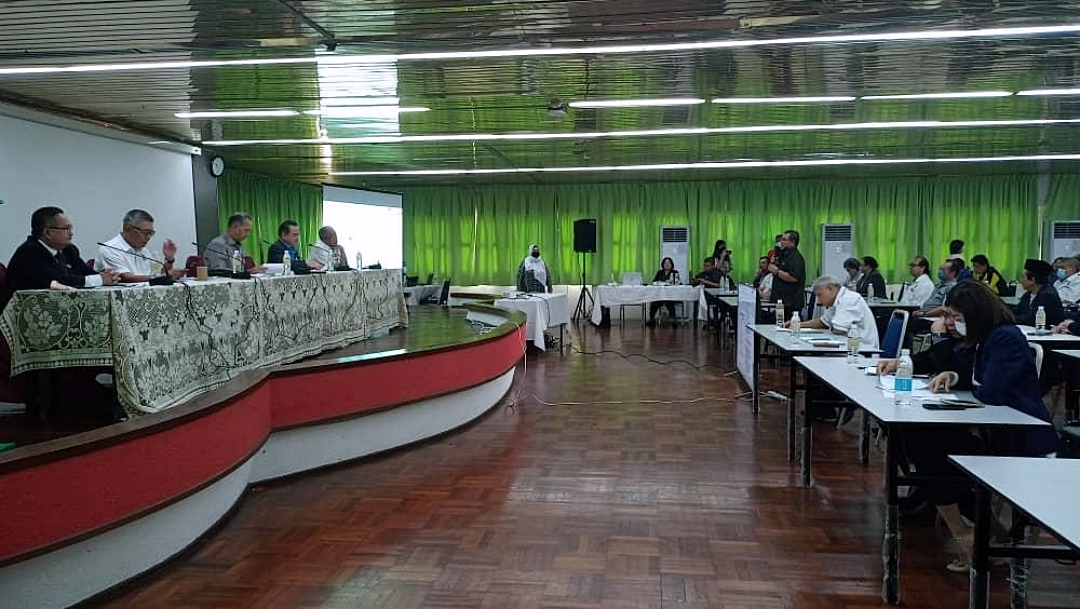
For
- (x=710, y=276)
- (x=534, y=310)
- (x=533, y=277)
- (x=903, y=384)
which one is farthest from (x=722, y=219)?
(x=903, y=384)

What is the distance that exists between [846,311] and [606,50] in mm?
2637

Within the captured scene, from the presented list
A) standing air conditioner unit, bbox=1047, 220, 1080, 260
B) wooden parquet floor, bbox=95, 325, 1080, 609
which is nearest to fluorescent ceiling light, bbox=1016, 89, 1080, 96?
wooden parquet floor, bbox=95, 325, 1080, 609

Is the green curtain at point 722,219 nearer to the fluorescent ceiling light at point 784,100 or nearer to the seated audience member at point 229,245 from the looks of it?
the fluorescent ceiling light at point 784,100

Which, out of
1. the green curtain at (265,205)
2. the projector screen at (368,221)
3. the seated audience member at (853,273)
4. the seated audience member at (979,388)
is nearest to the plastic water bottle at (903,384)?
the seated audience member at (979,388)

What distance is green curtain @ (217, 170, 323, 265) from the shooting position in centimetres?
1158

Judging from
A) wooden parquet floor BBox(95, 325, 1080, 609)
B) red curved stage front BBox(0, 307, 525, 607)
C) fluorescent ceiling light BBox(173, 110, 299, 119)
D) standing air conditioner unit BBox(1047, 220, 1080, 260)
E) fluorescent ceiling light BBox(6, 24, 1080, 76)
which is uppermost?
fluorescent ceiling light BBox(173, 110, 299, 119)

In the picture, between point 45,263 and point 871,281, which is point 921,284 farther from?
point 45,263

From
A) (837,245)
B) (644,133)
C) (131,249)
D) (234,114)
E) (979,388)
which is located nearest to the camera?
(979,388)

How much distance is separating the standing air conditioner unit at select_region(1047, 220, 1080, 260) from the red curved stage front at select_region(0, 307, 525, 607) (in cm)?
1254

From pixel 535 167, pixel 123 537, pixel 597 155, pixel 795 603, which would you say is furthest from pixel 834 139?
pixel 123 537

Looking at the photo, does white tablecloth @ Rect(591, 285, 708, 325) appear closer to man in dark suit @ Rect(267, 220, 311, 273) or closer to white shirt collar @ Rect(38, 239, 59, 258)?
man in dark suit @ Rect(267, 220, 311, 273)

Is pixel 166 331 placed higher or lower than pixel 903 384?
higher

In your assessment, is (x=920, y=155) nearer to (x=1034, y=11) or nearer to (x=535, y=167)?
(x=535, y=167)

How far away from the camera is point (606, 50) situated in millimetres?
5219
